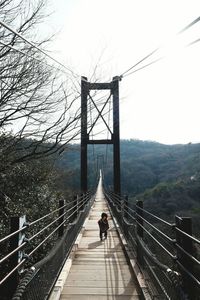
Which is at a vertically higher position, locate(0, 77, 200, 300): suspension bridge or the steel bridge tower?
the steel bridge tower

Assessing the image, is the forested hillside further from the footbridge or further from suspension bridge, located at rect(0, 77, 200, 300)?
the footbridge

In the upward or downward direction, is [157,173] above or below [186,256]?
above

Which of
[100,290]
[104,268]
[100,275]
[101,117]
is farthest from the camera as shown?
[101,117]

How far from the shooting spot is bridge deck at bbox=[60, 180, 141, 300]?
3818 mm

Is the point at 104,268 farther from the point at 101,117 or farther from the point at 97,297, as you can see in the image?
the point at 101,117

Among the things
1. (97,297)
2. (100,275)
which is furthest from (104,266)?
(97,297)

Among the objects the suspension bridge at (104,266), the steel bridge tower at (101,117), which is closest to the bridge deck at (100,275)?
the suspension bridge at (104,266)

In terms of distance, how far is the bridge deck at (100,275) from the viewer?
3.82 meters

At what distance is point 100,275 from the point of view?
15.3 feet

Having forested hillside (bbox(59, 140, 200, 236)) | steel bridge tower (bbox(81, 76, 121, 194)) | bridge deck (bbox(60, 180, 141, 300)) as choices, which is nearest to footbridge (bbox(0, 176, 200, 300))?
bridge deck (bbox(60, 180, 141, 300))

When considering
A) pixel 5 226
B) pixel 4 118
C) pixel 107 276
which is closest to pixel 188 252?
pixel 107 276

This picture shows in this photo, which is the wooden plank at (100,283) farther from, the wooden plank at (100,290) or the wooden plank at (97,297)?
the wooden plank at (97,297)

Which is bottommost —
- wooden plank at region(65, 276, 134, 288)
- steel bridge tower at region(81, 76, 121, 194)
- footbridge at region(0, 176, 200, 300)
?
wooden plank at region(65, 276, 134, 288)

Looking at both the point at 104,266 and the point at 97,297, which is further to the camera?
the point at 104,266
